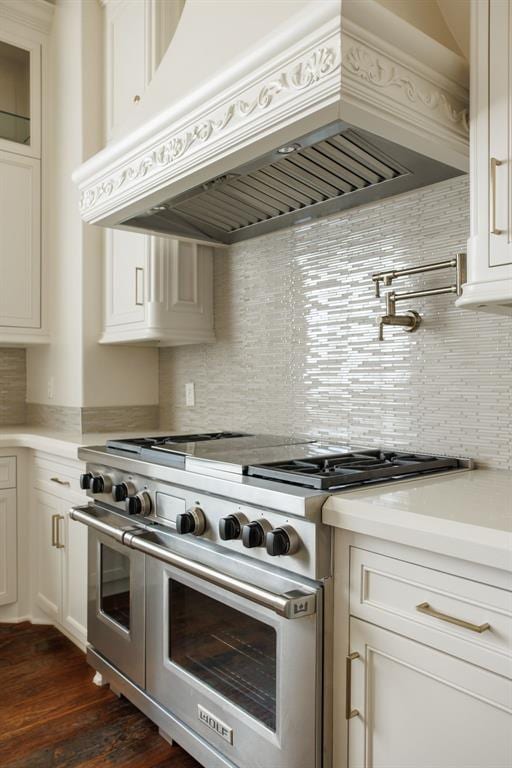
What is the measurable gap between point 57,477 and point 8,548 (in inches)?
20.4

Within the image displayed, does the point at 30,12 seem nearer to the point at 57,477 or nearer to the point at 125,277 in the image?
the point at 125,277

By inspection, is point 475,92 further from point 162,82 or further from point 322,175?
point 162,82

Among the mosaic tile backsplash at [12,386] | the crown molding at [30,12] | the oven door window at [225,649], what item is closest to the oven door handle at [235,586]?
the oven door window at [225,649]

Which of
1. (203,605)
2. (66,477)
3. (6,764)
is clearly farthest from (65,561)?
(203,605)

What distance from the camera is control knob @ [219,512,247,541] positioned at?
4.67 feet

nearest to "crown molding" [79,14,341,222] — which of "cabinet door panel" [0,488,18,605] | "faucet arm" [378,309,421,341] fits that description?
"faucet arm" [378,309,421,341]

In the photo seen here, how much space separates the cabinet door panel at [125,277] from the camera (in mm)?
2621

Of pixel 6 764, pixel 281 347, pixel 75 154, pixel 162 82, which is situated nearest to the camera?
pixel 6 764

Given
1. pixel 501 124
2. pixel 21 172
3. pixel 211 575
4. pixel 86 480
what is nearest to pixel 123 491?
pixel 86 480

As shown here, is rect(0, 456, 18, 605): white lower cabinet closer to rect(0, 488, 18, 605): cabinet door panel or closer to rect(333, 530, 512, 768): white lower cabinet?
rect(0, 488, 18, 605): cabinet door panel

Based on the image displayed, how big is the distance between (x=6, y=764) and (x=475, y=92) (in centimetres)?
221

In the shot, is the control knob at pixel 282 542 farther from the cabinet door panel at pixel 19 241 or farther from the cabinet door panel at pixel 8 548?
the cabinet door panel at pixel 19 241

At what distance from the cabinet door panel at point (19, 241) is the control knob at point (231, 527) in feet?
6.81

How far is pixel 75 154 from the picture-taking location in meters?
2.90
